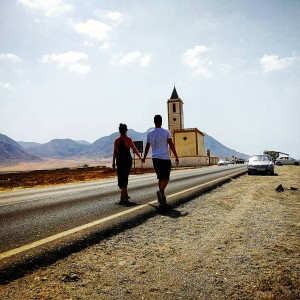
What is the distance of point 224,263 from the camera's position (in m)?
3.20

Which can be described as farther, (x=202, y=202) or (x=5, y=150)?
(x=5, y=150)

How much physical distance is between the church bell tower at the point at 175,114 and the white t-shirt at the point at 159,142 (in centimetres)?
6711

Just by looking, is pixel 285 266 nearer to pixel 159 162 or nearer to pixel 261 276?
pixel 261 276

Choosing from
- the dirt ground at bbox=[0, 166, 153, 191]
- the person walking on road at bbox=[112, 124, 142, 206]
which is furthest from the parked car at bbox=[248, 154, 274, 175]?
the person walking on road at bbox=[112, 124, 142, 206]

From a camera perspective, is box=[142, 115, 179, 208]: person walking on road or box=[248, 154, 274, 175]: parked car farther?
box=[248, 154, 274, 175]: parked car

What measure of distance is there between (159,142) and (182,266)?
3653 mm

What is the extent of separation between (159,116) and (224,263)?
3.94 meters

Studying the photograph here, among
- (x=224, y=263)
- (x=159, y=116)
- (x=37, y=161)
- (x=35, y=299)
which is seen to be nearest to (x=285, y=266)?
(x=224, y=263)

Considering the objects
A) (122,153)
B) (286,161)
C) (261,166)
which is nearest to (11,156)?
(286,161)

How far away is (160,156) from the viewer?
20.9 ft

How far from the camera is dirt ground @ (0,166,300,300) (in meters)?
2.53

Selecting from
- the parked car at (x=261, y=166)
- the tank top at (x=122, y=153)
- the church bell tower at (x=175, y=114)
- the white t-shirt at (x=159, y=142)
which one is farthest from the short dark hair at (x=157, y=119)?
the church bell tower at (x=175, y=114)

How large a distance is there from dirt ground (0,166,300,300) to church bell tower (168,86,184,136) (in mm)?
69198

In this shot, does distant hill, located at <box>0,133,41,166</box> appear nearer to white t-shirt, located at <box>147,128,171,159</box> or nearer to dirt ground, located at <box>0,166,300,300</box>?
white t-shirt, located at <box>147,128,171,159</box>
